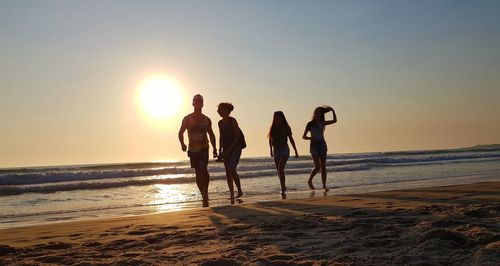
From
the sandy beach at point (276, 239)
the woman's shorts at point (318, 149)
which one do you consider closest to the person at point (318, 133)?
the woman's shorts at point (318, 149)

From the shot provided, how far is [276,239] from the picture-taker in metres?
3.95

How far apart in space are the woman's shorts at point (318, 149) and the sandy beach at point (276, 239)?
436 centimetres

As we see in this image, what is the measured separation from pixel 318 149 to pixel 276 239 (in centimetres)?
695

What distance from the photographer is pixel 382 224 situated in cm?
436

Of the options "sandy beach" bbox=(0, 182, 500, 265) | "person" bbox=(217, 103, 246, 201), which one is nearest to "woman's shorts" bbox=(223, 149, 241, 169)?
"person" bbox=(217, 103, 246, 201)

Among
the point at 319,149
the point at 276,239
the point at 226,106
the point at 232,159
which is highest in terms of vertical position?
the point at 226,106

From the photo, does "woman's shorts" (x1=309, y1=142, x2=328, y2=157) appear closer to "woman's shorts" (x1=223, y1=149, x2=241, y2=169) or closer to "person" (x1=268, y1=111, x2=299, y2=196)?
"person" (x1=268, y1=111, x2=299, y2=196)

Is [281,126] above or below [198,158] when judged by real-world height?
above

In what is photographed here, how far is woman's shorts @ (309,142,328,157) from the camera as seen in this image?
1074 cm

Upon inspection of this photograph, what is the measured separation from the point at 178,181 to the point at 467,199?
43.1 feet

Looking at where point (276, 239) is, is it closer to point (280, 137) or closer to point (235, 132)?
point (235, 132)

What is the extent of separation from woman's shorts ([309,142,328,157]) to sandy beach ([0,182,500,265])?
14.3 ft

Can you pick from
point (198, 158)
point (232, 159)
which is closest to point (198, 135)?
point (198, 158)

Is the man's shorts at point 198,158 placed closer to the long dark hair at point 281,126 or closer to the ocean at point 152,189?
the ocean at point 152,189
